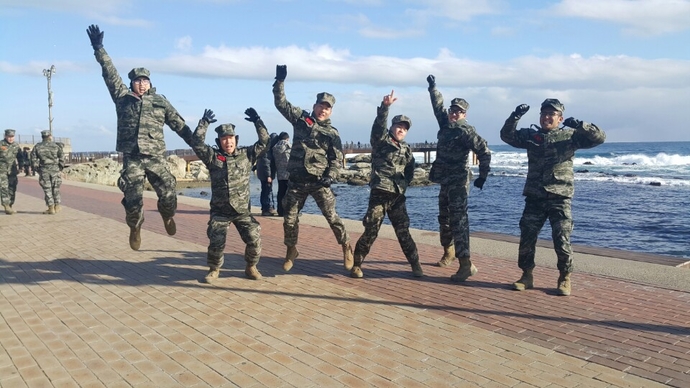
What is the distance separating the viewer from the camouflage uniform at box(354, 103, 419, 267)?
6719 mm

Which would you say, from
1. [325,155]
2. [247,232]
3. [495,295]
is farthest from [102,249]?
[495,295]

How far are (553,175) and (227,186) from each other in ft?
11.6

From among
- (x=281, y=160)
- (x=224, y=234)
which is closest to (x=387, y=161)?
(x=224, y=234)

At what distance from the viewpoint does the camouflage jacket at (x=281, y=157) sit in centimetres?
1235

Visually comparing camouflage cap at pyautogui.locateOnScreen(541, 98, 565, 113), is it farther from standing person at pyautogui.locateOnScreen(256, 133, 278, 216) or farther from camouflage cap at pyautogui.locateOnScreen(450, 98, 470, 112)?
standing person at pyautogui.locateOnScreen(256, 133, 278, 216)

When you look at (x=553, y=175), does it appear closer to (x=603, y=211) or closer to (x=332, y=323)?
(x=332, y=323)

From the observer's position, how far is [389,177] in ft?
22.1

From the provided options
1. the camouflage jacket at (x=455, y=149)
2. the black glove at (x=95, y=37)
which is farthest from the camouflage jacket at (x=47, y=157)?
the camouflage jacket at (x=455, y=149)

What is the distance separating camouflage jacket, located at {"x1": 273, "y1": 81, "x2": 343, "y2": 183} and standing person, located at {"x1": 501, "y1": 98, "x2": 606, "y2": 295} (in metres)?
2.03

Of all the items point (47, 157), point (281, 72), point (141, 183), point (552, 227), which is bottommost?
point (552, 227)

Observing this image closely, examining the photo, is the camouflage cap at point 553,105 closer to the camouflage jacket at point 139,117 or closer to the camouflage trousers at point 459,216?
the camouflage trousers at point 459,216

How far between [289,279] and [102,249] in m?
3.58

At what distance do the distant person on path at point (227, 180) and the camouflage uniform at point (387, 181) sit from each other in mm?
1275

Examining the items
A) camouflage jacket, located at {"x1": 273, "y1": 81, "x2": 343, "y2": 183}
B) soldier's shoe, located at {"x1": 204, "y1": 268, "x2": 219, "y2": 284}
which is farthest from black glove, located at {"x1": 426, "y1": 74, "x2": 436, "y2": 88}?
soldier's shoe, located at {"x1": 204, "y1": 268, "x2": 219, "y2": 284}
